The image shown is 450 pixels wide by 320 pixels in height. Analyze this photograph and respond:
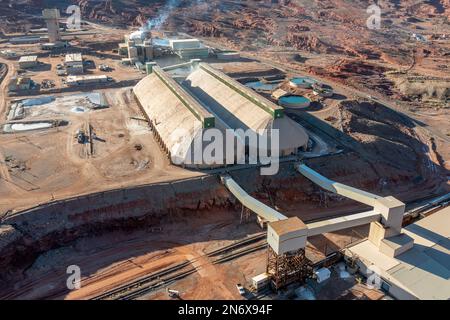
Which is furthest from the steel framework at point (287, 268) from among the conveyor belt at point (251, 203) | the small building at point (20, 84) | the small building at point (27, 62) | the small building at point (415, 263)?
the small building at point (27, 62)

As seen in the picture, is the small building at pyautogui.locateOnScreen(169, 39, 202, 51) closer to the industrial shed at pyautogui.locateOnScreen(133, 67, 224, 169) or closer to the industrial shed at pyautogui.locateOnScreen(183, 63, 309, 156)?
the industrial shed at pyautogui.locateOnScreen(183, 63, 309, 156)

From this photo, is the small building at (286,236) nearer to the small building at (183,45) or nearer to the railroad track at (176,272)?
the railroad track at (176,272)

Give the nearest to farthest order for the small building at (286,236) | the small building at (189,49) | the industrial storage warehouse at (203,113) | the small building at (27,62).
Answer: the small building at (286,236)
the industrial storage warehouse at (203,113)
the small building at (27,62)
the small building at (189,49)

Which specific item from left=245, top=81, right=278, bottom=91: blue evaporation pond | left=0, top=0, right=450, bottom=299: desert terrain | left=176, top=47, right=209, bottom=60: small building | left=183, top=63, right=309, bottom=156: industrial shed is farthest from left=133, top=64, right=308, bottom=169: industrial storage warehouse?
left=176, top=47, right=209, bottom=60: small building

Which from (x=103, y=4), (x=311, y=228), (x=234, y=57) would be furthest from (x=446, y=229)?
(x=103, y=4)

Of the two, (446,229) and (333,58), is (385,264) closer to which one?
(446,229)
